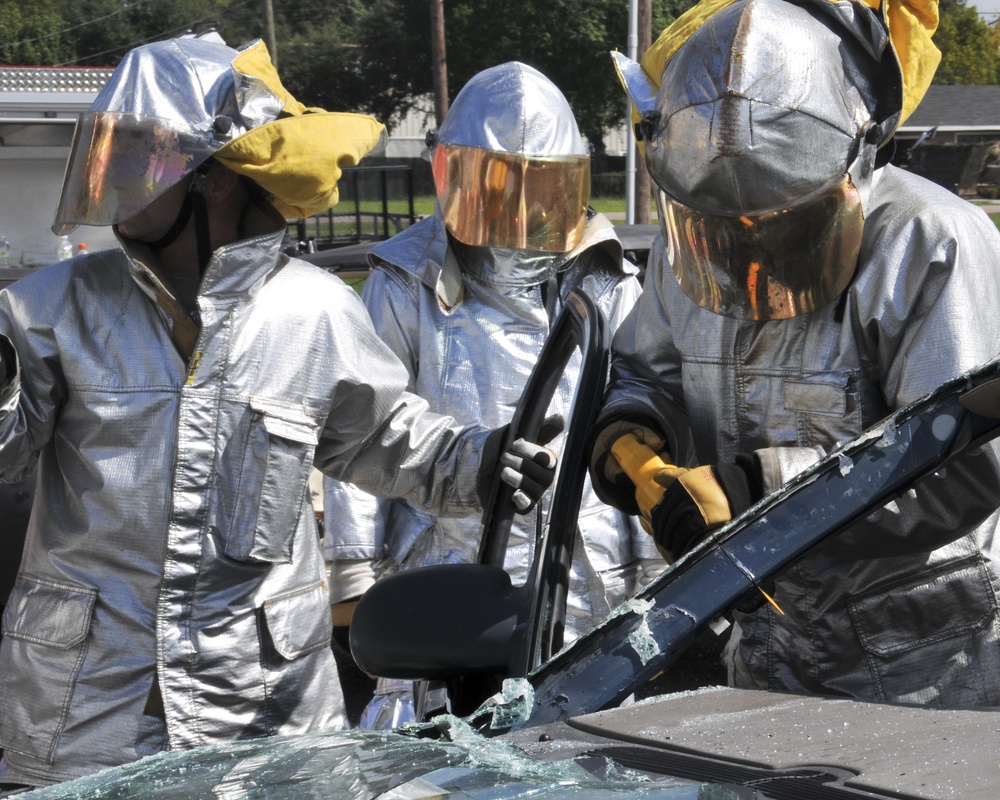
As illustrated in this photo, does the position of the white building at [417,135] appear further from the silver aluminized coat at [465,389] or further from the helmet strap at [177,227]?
the helmet strap at [177,227]

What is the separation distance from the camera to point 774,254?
2.09 m

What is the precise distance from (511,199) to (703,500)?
6.53ft

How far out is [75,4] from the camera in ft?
158

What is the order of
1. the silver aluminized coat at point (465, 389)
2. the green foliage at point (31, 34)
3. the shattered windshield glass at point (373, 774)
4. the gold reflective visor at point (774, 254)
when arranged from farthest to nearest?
the green foliage at point (31, 34) < the silver aluminized coat at point (465, 389) < the gold reflective visor at point (774, 254) < the shattered windshield glass at point (373, 774)

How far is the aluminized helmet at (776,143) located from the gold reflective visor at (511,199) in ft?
4.83

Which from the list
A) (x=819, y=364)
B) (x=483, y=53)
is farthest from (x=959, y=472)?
(x=483, y=53)

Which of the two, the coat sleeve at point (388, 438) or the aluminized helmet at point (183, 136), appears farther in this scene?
the coat sleeve at point (388, 438)

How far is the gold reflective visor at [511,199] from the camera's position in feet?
11.9

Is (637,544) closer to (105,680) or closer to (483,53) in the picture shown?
(105,680)

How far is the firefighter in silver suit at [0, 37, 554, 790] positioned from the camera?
89.7 inches

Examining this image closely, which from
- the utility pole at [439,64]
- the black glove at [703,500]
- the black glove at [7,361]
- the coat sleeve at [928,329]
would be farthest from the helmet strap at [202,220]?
the utility pole at [439,64]

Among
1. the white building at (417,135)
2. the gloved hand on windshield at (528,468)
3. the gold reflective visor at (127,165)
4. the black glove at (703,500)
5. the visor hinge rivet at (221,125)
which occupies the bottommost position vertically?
the white building at (417,135)

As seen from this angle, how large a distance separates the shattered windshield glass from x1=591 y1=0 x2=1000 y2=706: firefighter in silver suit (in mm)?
525

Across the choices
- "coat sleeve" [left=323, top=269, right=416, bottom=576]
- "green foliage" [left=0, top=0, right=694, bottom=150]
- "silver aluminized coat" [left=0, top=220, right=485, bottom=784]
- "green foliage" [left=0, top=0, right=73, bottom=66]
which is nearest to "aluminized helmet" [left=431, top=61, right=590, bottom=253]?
"coat sleeve" [left=323, top=269, right=416, bottom=576]
